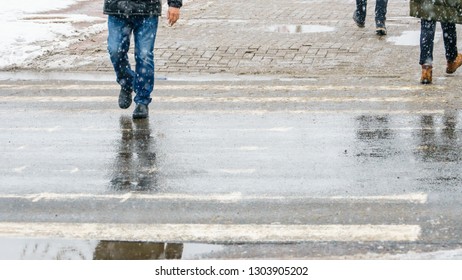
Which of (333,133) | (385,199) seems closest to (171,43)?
(333,133)

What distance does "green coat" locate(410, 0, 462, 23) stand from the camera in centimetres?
1037

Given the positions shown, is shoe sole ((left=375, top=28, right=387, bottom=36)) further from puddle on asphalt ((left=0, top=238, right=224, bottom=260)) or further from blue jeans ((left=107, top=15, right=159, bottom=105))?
puddle on asphalt ((left=0, top=238, right=224, bottom=260))

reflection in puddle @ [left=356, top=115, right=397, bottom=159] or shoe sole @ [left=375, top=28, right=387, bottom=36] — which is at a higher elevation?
reflection in puddle @ [left=356, top=115, right=397, bottom=159]

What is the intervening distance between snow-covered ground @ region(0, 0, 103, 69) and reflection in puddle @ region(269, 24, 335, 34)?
8.99 ft

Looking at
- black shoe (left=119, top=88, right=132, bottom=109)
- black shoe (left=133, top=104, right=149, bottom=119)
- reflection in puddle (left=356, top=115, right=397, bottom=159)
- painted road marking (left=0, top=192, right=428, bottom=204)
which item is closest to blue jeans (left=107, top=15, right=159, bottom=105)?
black shoe (left=133, top=104, right=149, bottom=119)

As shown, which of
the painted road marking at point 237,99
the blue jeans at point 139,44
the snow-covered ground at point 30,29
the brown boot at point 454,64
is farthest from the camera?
the snow-covered ground at point 30,29

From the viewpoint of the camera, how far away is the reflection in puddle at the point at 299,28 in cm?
1440

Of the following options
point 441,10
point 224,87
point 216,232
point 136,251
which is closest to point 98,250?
point 136,251

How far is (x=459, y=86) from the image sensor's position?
406 inches

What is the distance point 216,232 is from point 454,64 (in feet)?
19.0

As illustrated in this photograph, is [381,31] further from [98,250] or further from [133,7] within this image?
[98,250]

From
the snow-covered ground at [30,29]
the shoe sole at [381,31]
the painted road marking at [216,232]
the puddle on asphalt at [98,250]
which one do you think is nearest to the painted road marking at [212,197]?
the painted road marking at [216,232]

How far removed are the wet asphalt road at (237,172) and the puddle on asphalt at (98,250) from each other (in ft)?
0.04

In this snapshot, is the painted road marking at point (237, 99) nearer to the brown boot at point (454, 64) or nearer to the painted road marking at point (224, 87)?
the painted road marking at point (224, 87)
